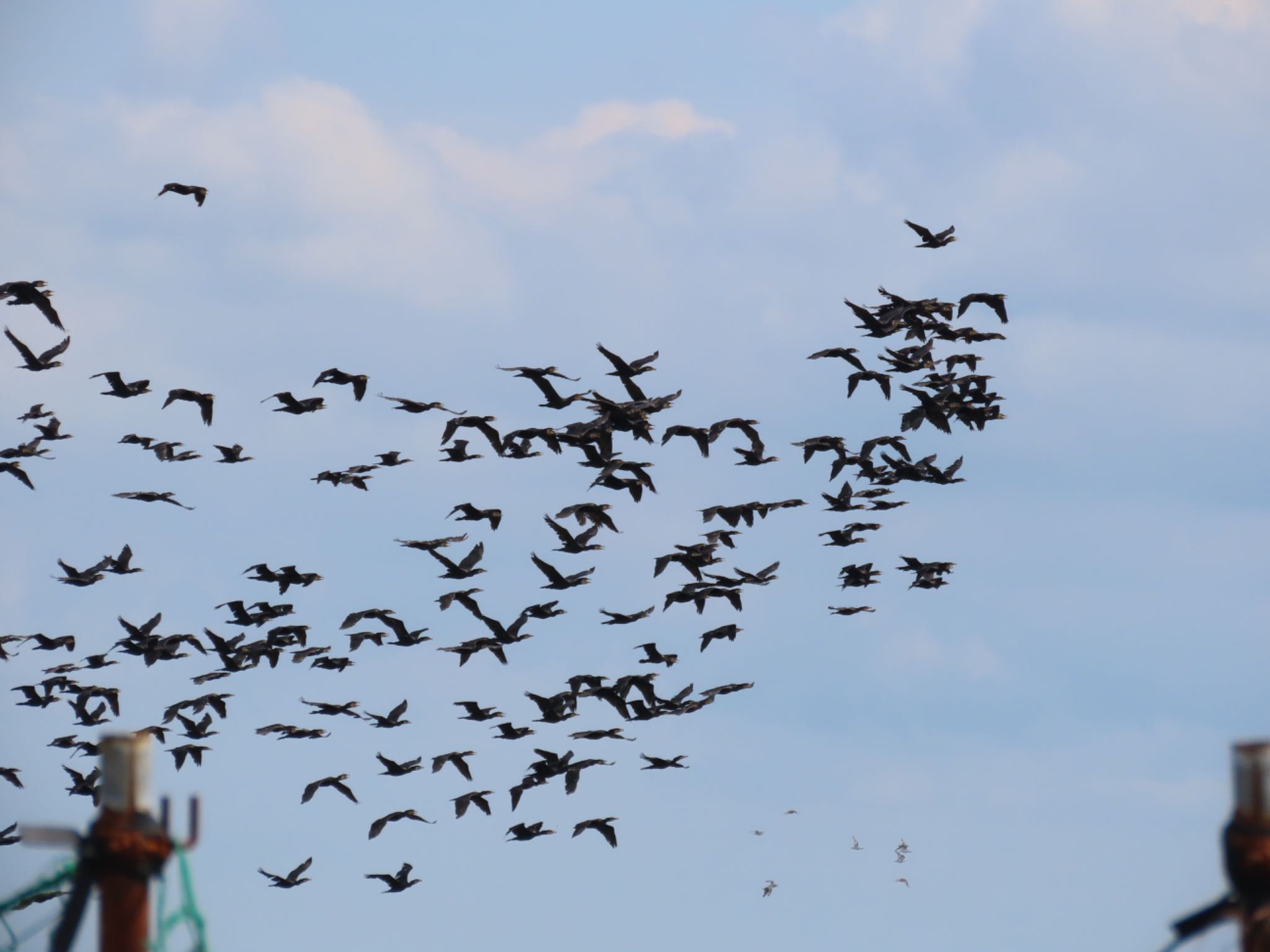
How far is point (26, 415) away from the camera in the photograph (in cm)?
4762

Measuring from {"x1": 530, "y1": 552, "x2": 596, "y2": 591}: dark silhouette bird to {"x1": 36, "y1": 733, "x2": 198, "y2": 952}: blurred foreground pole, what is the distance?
2762 centimetres

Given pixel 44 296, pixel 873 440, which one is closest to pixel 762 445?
pixel 873 440

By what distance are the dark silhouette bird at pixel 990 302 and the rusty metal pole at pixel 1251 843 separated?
2947cm

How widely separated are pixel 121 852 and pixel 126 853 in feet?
0.16

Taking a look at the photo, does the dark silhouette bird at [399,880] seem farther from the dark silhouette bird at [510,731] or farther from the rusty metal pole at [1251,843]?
the rusty metal pole at [1251,843]

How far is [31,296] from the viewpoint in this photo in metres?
39.1

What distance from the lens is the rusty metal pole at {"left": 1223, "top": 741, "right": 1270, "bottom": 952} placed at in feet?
58.0

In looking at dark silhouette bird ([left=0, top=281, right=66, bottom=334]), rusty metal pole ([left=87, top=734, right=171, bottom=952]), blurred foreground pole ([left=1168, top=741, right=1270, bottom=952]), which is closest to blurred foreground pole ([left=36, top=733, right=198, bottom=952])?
rusty metal pole ([left=87, top=734, right=171, bottom=952])

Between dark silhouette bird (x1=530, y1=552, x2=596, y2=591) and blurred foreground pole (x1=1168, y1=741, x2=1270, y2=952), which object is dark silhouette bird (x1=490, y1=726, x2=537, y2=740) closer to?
dark silhouette bird (x1=530, y1=552, x2=596, y2=591)

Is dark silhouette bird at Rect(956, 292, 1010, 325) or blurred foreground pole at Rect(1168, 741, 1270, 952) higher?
dark silhouette bird at Rect(956, 292, 1010, 325)

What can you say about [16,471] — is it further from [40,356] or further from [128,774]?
[128,774]

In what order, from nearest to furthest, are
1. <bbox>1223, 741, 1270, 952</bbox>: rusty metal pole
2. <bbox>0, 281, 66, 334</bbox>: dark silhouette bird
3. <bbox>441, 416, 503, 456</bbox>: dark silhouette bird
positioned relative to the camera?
<bbox>1223, 741, 1270, 952</bbox>: rusty metal pole < <bbox>0, 281, 66, 334</bbox>: dark silhouette bird < <bbox>441, 416, 503, 456</bbox>: dark silhouette bird

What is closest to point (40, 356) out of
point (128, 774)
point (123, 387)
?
point (123, 387)

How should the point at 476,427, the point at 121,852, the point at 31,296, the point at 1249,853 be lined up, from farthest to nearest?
the point at 476,427, the point at 31,296, the point at 121,852, the point at 1249,853
